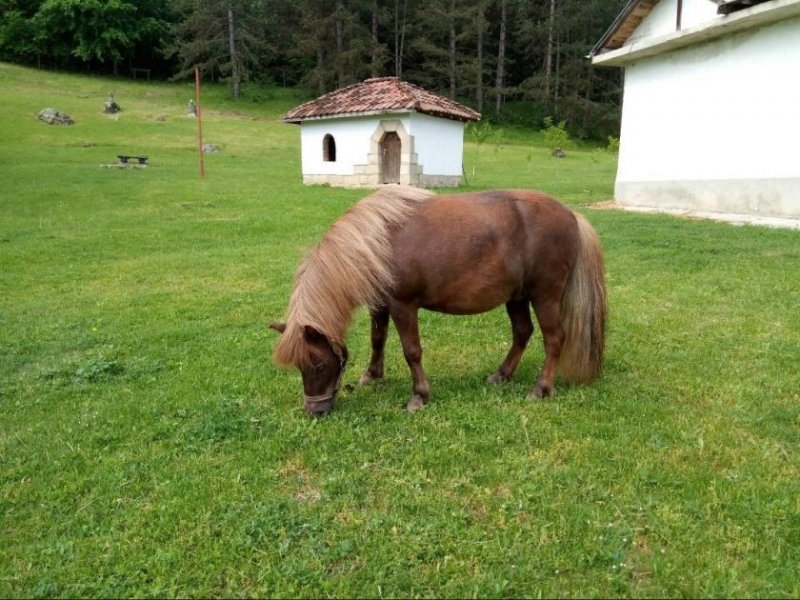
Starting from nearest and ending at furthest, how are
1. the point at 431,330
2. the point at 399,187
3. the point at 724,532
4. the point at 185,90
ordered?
the point at 724,532
the point at 399,187
the point at 431,330
the point at 185,90

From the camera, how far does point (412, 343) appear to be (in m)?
4.12

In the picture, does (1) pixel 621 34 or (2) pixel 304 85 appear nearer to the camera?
(1) pixel 621 34

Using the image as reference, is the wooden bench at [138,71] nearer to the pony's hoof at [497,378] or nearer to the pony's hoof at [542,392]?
the pony's hoof at [497,378]

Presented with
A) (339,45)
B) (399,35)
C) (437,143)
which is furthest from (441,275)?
(399,35)

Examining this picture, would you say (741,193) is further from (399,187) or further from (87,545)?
(87,545)

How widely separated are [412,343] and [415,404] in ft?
1.44

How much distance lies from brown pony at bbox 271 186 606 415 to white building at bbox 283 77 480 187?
15.3 metres

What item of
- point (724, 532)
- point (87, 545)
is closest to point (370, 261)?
point (87, 545)

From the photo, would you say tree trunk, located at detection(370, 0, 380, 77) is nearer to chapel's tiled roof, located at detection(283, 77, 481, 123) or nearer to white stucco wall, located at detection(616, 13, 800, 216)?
chapel's tiled roof, located at detection(283, 77, 481, 123)

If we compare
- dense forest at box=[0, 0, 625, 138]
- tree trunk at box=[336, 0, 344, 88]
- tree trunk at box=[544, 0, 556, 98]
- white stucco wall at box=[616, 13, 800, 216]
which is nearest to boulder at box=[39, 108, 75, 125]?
dense forest at box=[0, 0, 625, 138]

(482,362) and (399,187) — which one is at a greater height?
(399,187)

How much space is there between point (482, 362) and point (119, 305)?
4607 mm

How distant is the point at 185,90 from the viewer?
47.2 meters

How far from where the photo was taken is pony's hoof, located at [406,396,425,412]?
4.12 metres
